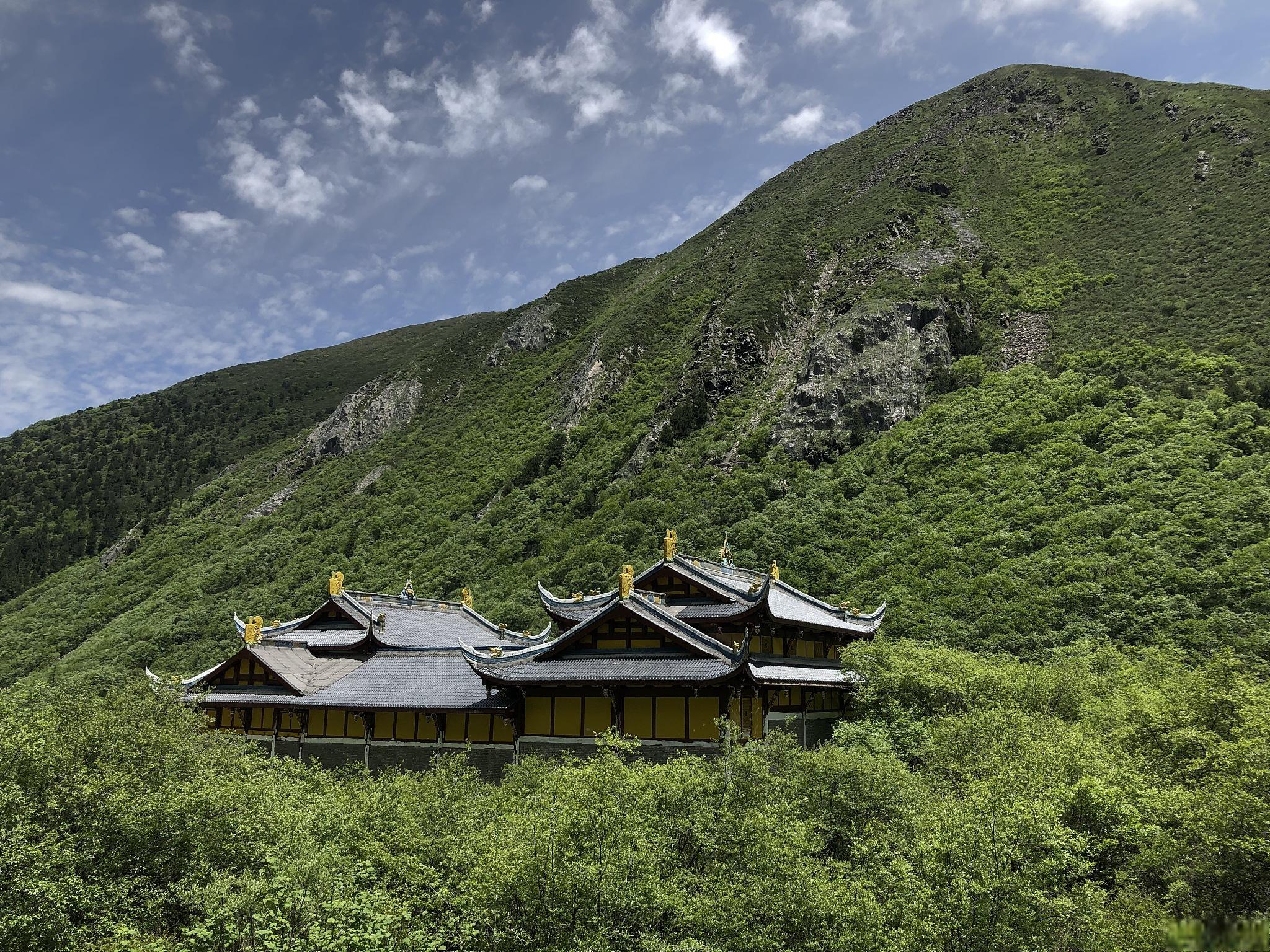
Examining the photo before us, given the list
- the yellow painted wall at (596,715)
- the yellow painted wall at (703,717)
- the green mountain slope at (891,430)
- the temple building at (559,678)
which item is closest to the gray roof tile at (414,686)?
the temple building at (559,678)

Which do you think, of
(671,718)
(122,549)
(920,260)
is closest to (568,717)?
(671,718)

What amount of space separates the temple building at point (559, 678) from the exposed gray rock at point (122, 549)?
104 metres

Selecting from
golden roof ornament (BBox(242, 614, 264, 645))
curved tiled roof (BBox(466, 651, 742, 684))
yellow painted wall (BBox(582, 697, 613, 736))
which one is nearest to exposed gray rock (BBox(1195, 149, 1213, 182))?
curved tiled roof (BBox(466, 651, 742, 684))

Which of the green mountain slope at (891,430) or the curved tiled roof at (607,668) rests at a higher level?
the green mountain slope at (891,430)

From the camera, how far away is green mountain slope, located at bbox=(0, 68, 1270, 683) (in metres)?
57.8

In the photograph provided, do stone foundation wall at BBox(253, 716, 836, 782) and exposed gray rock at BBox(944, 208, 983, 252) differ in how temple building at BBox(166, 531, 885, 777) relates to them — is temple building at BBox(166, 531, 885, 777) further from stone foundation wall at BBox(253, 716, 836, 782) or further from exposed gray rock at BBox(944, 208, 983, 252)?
exposed gray rock at BBox(944, 208, 983, 252)

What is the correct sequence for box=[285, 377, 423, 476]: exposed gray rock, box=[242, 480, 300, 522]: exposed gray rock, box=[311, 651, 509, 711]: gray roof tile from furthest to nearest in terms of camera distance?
box=[285, 377, 423, 476]: exposed gray rock < box=[242, 480, 300, 522]: exposed gray rock < box=[311, 651, 509, 711]: gray roof tile

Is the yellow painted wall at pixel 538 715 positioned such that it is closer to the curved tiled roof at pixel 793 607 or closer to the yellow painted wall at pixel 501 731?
the yellow painted wall at pixel 501 731

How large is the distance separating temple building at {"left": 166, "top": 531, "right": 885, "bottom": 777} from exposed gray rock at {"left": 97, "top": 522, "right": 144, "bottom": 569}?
342 ft

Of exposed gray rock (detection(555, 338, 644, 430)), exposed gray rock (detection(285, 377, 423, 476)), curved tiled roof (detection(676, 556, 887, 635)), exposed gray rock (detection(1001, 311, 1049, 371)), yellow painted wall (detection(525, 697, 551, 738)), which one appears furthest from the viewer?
exposed gray rock (detection(285, 377, 423, 476))

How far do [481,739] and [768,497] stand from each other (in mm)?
52062

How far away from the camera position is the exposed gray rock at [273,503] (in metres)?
126

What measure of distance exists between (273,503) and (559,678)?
114351 mm

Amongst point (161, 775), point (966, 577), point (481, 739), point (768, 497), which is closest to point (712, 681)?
point (481, 739)
